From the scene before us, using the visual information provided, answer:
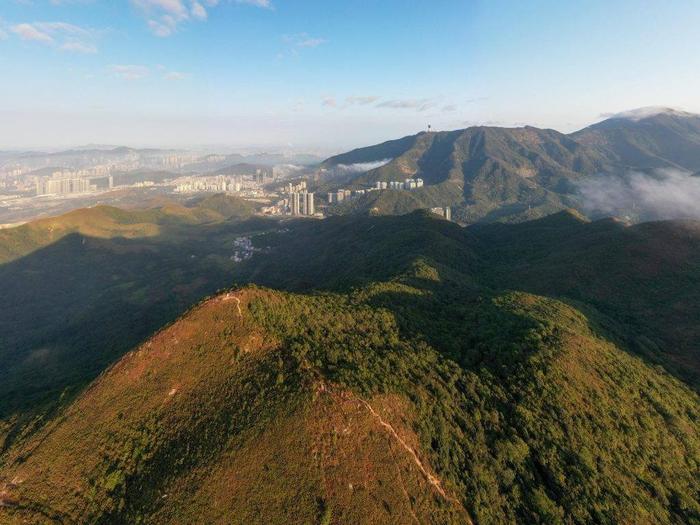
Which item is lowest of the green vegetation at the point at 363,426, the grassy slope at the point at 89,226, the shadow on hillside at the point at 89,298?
the shadow on hillside at the point at 89,298

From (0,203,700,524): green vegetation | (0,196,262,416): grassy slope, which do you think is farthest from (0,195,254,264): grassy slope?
(0,203,700,524): green vegetation

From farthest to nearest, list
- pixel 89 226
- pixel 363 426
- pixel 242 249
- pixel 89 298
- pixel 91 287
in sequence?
pixel 89 226, pixel 242 249, pixel 91 287, pixel 89 298, pixel 363 426

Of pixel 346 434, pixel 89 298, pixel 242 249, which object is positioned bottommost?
pixel 89 298

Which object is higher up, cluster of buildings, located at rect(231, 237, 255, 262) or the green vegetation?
the green vegetation

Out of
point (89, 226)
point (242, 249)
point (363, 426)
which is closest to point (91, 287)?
point (242, 249)

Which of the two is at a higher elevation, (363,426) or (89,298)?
(363,426)

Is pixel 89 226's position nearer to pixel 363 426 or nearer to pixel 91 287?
pixel 91 287

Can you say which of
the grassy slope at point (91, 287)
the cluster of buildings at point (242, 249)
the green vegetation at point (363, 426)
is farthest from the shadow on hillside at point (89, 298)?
the green vegetation at point (363, 426)

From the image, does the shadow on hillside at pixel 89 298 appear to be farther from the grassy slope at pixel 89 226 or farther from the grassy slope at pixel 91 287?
the grassy slope at pixel 89 226

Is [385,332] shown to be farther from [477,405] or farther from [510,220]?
[510,220]

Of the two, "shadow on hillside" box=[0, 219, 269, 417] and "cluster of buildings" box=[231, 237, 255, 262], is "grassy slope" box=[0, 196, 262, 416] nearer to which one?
"shadow on hillside" box=[0, 219, 269, 417]

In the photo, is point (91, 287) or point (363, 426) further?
point (91, 287)
